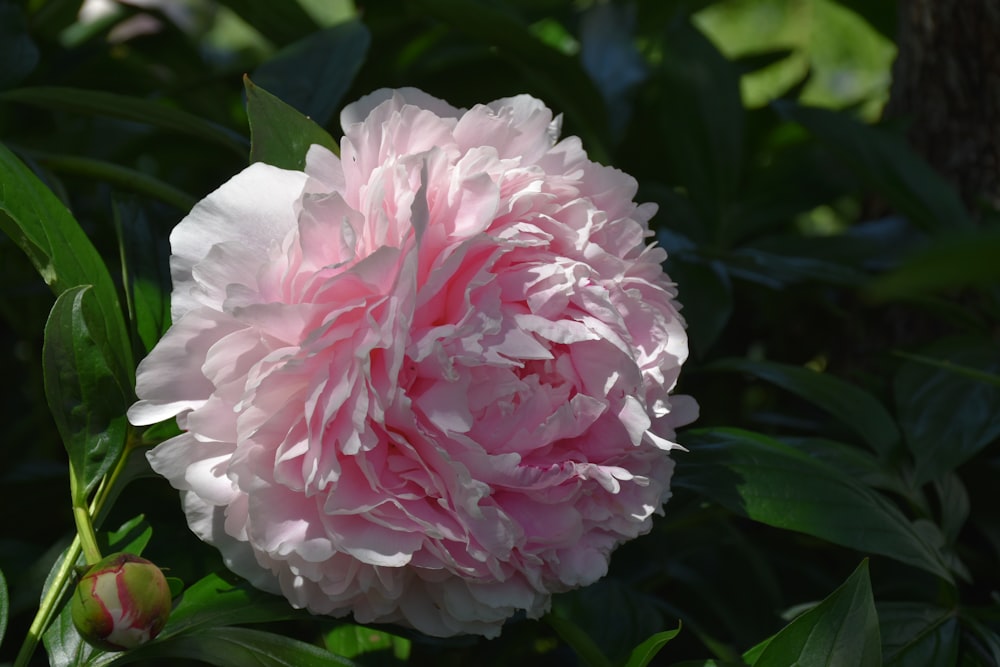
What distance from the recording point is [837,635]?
1.61ft

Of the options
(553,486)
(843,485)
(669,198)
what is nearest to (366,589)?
(553,486)

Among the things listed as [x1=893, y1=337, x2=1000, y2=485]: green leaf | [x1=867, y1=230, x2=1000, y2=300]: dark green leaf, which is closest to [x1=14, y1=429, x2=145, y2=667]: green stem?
[x1=867, y1=230, x2=1000, y2=300]: dark green leaf

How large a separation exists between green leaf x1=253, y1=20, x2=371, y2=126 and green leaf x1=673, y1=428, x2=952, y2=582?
355 mm

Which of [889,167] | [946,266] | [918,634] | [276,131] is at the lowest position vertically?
[918,634]

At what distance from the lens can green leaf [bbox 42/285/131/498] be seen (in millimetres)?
500

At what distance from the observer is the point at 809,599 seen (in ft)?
2.79

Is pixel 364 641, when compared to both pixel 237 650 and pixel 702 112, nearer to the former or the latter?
A: pixel 237 650

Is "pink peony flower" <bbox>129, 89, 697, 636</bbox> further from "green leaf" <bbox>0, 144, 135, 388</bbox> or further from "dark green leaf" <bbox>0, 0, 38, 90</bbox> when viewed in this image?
"dark green leaf" <bbox>0, 0, 38, 90</bbox>

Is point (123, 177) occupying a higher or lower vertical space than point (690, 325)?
higher

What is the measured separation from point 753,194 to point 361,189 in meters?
0.58

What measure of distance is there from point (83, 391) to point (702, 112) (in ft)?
2.01

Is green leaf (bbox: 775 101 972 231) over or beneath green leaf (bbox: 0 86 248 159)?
beneath

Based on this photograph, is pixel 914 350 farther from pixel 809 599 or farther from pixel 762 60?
pixel 762 60

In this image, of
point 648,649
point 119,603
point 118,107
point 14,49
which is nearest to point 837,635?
point 648,649
